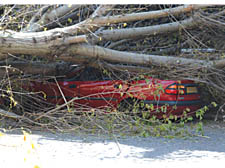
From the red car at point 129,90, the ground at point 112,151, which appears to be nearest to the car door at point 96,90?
the red car at point 129,90

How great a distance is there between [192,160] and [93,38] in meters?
3.98

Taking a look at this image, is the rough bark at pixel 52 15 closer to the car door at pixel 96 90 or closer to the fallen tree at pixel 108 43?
the fallen tree at pixel 108 43

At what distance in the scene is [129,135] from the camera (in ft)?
23.7

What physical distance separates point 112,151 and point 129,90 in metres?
2.75

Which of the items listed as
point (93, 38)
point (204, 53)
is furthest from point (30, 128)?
point (204, 53)

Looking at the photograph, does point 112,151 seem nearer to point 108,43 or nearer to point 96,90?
point 96,90

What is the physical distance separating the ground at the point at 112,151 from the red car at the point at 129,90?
139 centimetres

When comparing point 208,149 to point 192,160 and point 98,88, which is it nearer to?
point 192,160

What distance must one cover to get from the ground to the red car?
1.39 meters

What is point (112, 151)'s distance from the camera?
581cm

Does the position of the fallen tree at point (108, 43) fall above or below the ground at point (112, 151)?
above

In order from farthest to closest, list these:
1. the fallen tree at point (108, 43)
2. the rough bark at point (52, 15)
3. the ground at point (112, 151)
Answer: the rough bark at point (52, 15), the fallen tree at point (108, 43), the ground at point (112, 151)

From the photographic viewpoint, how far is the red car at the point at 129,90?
8453 millimetres

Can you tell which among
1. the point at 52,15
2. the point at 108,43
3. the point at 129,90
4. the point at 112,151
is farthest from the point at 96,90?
the point at 112,151
